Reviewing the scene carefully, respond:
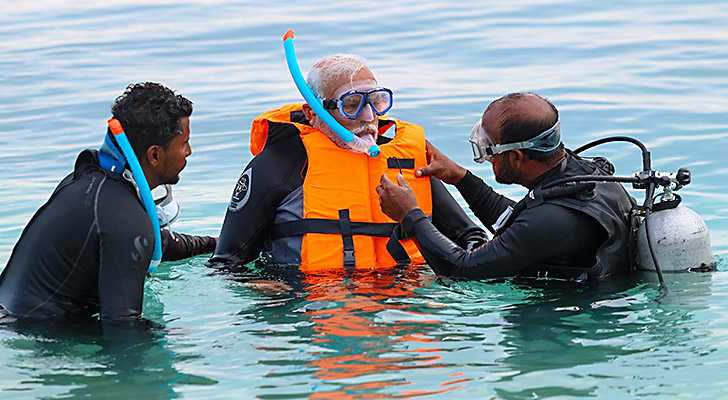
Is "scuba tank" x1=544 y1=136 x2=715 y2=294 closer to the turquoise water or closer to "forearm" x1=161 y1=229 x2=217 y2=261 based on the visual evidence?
the turquoise water

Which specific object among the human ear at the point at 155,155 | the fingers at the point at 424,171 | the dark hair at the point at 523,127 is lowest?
the fingers at the point at 424,171

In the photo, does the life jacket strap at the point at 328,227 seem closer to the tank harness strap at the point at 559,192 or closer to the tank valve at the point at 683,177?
the tank harness strap at the point at 559,192

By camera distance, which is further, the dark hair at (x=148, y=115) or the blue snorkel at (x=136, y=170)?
the dark hair at (x=148, y=115)

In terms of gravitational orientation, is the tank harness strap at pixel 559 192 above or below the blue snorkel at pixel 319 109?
below

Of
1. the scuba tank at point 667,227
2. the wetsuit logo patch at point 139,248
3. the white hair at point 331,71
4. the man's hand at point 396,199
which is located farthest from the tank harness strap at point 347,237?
the wetsuit logo patch at point 139,248

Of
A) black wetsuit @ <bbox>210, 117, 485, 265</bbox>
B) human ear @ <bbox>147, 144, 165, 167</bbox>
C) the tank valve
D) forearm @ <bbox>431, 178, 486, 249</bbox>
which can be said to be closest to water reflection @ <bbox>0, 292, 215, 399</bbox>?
human ear @ <bbox>147, 144, 165, 167</bbox>

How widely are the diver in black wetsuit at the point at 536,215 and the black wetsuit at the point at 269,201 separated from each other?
397 millimetres

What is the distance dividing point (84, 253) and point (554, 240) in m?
1.82

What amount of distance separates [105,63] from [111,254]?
8.82 meters

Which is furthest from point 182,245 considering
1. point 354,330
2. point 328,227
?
point 354,330

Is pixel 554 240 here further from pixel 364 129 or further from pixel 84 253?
pixel 84 253

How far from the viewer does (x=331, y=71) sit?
5848 mm

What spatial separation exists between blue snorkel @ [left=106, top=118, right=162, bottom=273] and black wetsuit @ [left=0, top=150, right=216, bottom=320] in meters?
0.03

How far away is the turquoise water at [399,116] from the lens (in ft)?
15.3
